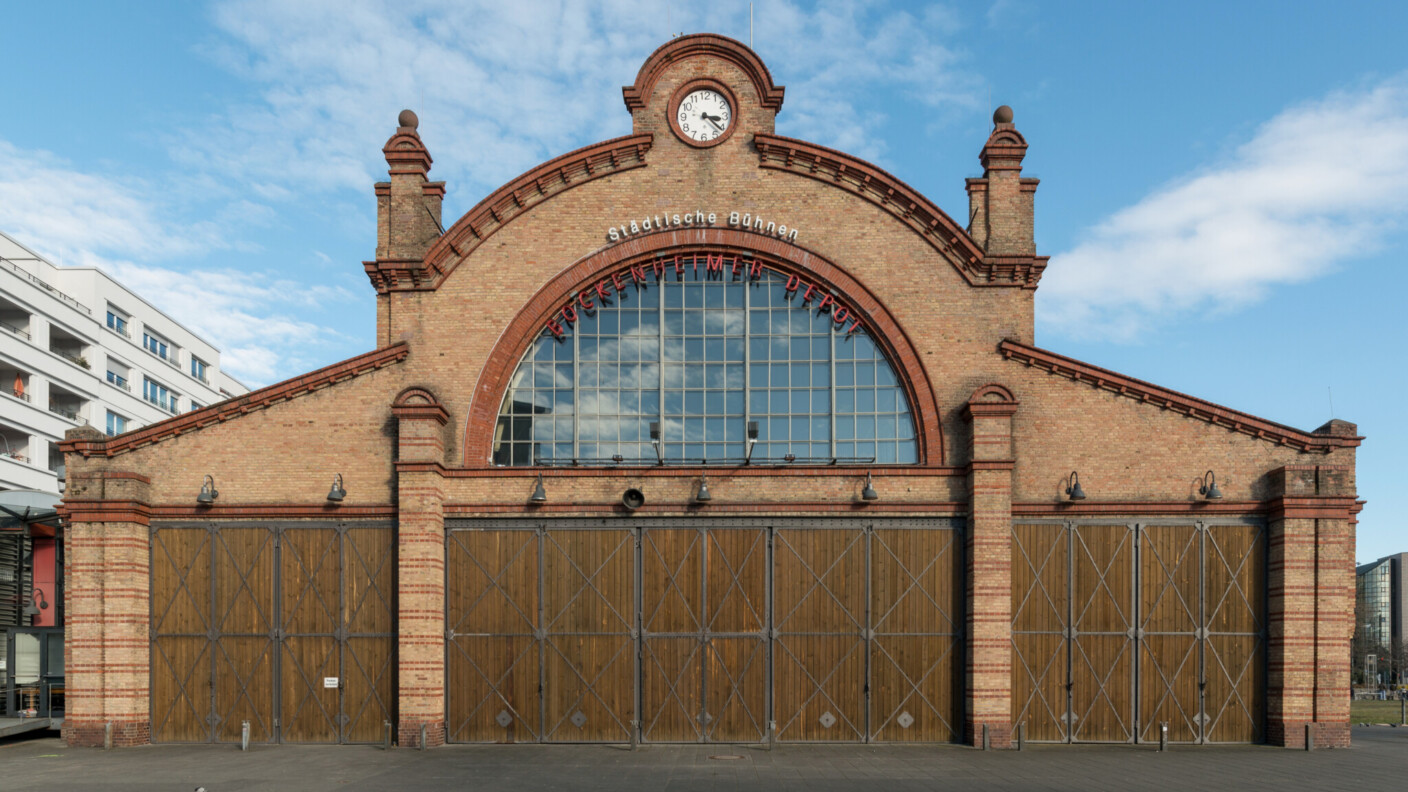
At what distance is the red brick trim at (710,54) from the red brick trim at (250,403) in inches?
354

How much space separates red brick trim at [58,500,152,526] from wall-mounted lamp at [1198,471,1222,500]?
82.7ft

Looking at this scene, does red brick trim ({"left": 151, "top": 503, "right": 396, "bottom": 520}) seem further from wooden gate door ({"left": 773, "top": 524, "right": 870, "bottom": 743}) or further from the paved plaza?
wooden gate door ({"left": 773, "top": 524, "right": 870, "bottom": 743})

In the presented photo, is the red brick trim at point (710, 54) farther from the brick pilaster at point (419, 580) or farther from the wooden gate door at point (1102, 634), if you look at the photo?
the wooden gate door at point (1102, 634)

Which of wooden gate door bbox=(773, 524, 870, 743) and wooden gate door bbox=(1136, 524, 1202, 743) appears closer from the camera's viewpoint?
wooden gate door bbox=(1136, 524, 1202, 743)

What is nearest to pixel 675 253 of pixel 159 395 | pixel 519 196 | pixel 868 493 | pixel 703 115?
pixel 703 115

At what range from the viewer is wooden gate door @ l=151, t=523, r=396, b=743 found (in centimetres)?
2206

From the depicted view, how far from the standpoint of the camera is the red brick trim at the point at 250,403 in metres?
22.5

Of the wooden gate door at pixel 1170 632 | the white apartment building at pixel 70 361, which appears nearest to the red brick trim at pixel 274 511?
the wooden gate door at pixel 1170 632

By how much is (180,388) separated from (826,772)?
62.9 meters

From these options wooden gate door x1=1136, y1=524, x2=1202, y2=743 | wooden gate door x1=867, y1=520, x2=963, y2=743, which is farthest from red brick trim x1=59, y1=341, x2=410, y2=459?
wooden gate door x1=1136, y1=524, x2=1202, y2=743

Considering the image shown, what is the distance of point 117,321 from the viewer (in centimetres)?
5916

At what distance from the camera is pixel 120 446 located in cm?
2244

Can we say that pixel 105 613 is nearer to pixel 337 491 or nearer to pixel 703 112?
pixel 337 491

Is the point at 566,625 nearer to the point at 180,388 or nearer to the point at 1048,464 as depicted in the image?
the point at 1048,464
